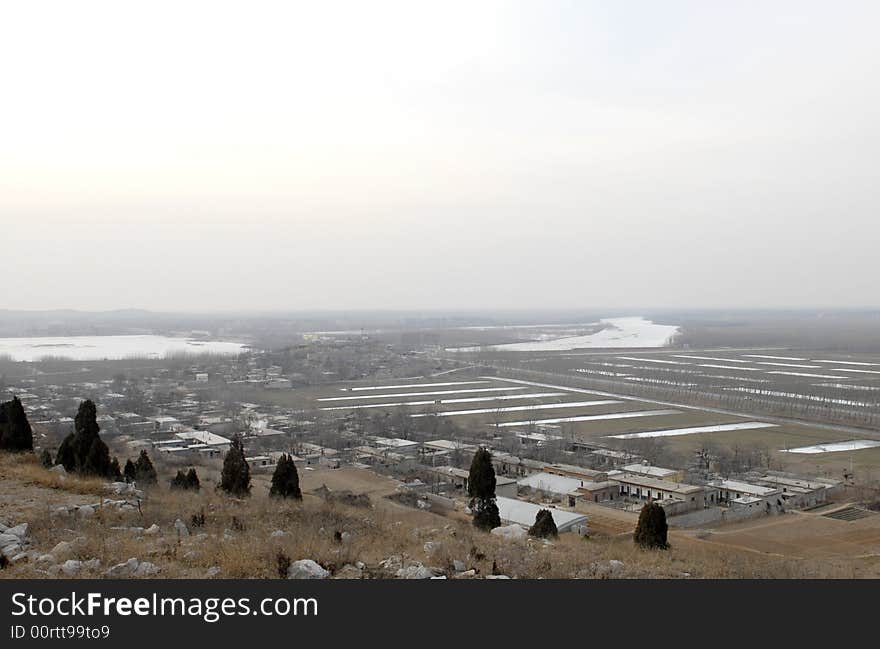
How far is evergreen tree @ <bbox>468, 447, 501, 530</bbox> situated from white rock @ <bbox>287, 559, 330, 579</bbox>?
5.80 meters

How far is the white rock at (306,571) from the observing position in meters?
4.41

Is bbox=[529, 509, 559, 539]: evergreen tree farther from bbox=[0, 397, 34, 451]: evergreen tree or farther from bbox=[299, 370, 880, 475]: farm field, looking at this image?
bbox=[299, 370, 880, 475]: farm field

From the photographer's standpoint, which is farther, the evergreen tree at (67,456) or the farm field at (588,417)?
the farm field at (588,417)

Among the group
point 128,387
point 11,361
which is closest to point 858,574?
point 128,387

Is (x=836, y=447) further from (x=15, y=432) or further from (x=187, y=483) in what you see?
(x=15, y=432)

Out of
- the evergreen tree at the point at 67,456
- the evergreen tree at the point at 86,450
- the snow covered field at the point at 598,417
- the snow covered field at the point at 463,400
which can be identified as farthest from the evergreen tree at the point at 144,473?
the snow covered field at the point at 463,400

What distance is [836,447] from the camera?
74.1 ft

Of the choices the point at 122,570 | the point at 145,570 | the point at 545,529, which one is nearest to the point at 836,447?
the point at 545,529

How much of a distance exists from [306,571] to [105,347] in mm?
65620

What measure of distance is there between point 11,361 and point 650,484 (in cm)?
4496

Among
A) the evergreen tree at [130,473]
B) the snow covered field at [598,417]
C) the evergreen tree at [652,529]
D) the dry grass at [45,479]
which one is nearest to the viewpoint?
the dry grass at [45,479]

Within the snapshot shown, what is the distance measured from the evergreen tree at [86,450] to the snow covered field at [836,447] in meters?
19.8

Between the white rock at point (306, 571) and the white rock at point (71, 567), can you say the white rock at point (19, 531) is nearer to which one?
the white rock at point (71, 567)
